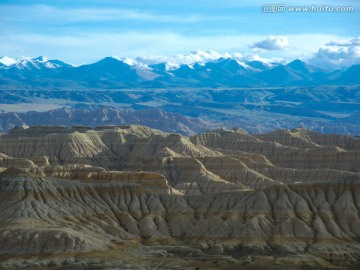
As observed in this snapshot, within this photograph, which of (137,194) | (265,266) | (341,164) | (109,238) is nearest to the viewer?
(265,266)

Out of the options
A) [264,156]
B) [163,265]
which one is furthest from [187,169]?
[163,265]

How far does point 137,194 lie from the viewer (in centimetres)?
12756

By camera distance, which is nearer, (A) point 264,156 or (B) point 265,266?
(B) point 265,266

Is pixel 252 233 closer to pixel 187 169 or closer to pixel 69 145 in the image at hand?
pixel 187 169

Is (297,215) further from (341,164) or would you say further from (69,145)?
(69,145)

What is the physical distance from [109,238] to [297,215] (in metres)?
25.4

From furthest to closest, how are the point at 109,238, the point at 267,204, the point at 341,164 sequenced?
the point at 341,164, the point at 267,204, the point at 109,238

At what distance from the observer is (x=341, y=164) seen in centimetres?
18138

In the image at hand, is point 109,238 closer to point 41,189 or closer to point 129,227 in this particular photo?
point 129,227

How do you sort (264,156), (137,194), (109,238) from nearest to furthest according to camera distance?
(109,238), (137,194), (264,156)

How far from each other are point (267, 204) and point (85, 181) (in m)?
28.4

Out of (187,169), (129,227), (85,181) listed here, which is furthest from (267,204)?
(187,169)

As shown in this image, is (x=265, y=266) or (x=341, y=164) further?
(x=341, y=164)

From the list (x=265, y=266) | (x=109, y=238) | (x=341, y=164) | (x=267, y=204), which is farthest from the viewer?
(x=341, y=164)
